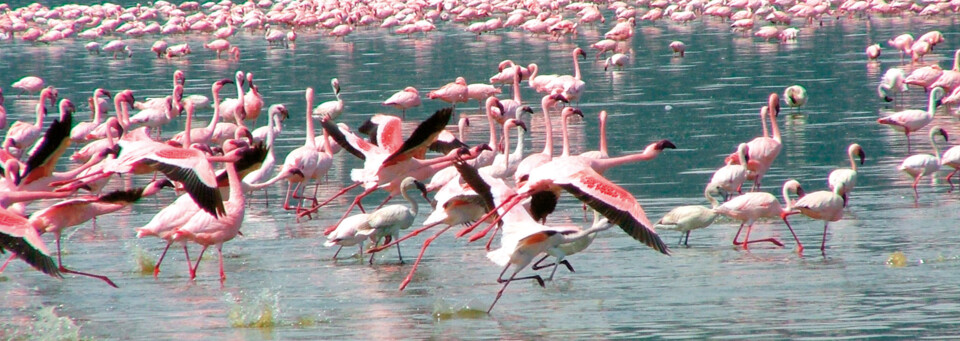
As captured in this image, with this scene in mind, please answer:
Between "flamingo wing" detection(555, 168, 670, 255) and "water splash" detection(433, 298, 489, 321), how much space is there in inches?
33.9

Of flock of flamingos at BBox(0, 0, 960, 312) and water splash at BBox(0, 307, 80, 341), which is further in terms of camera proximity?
flock of flamingos at BBox(0, 0, 960, 312)

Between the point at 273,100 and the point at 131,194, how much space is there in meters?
12.3

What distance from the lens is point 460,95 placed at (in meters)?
18.2

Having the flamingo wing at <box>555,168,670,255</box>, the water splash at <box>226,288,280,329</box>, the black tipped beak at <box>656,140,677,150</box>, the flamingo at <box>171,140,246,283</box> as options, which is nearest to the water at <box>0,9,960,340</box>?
the water splash at <box>226,288,280,329</box>

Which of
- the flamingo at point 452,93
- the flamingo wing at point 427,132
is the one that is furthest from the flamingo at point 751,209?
the flamingo at point 452,93

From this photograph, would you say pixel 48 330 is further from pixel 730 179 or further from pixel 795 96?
pixel 795 96

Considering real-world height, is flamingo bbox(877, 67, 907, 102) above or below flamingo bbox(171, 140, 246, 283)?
below

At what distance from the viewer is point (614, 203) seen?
23.8ft

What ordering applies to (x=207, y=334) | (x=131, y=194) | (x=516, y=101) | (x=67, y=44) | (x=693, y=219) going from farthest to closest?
(x=67, y=44) → (x=516, y=101) → (x=693, y=219) → (x=131, y=194) → (x=207, y=334)

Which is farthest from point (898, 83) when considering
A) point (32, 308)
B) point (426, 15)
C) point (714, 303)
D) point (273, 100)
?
point (426, 15)

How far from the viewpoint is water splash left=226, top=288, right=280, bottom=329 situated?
6863 millimetres

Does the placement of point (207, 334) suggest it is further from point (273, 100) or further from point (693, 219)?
point (273, 100)

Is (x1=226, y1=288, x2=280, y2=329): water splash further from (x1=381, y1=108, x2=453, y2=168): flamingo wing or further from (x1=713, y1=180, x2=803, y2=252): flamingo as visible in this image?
(x1=713, y1=180, x2=803, y2=252): flamingo

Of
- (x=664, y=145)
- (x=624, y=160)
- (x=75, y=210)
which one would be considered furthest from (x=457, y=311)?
(x=75, y=210)
